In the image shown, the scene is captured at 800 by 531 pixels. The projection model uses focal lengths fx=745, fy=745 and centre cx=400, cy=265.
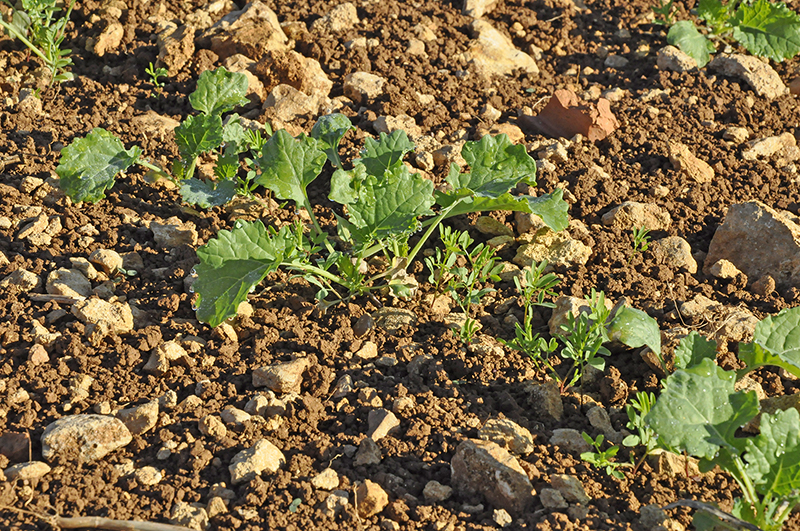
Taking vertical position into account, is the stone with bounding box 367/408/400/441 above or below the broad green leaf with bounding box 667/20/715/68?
below

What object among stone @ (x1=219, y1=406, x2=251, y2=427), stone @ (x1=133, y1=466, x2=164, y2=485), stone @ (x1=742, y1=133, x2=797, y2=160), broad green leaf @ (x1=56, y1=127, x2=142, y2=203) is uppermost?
stone @ (x1=742, y1=133, x2=797, y2=160)

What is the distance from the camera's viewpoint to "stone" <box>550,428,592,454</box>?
100 inches

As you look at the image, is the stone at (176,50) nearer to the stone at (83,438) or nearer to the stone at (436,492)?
the stone at (83,438)

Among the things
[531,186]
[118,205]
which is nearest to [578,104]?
[531,186]

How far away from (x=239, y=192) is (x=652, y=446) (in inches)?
81.8

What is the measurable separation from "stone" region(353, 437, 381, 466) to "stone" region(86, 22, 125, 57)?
123 inches

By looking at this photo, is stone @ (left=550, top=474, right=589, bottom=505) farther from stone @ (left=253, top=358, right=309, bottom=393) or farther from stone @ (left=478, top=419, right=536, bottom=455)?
stone @ (left=253, top=358, right=309, bottom=393)

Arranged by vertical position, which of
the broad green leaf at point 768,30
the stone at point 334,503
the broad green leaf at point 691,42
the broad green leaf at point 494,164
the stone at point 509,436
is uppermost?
the broad green leaf at point 768,30

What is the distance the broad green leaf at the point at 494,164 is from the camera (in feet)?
10.7

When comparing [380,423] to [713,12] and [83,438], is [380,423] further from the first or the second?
[713,12]

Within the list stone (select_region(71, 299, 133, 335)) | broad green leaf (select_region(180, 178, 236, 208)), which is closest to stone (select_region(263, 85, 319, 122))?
broad green leaf (select_region(180, 178, 236, 208))

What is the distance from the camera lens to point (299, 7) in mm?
4703

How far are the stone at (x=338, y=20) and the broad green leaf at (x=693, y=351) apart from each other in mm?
2928

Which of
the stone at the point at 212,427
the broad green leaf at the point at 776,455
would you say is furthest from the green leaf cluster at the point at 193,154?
the broad green leaf at the point at 776,455
